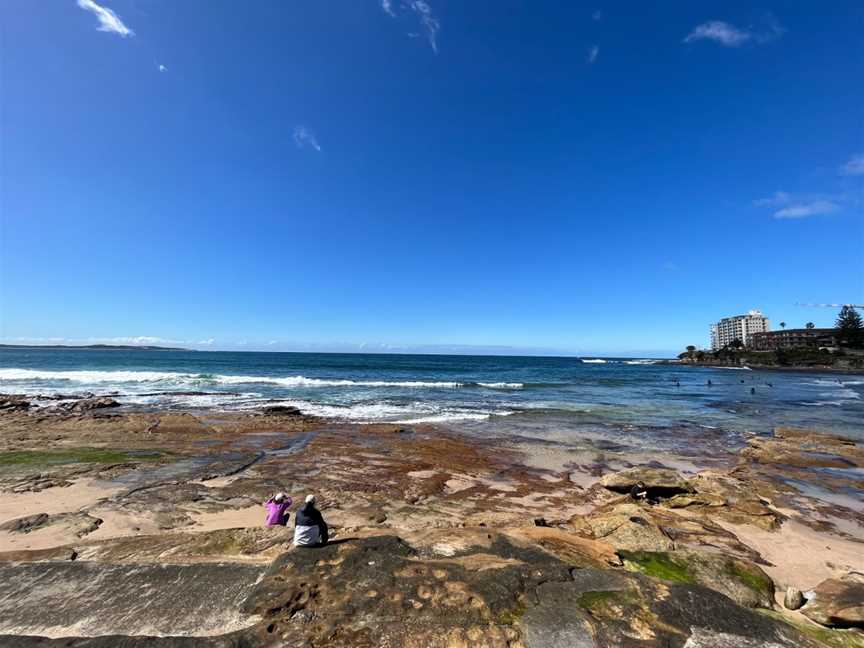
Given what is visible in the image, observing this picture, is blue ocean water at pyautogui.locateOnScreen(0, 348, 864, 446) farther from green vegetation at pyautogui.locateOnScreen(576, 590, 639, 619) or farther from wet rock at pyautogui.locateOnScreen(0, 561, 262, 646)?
wet rock at pyautogui.locateOnScreen(0, 561, 262, 646)

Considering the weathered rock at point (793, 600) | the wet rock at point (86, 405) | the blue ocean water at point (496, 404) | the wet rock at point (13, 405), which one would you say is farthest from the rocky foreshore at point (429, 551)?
the wet rock at point (13, 405)

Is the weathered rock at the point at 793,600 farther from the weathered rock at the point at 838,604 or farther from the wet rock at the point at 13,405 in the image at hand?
the wet rock at the point at 13,405

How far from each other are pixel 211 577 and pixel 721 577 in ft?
22.3

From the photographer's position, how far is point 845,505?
9.85 metres

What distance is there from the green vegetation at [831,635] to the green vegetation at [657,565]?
3.69 feet

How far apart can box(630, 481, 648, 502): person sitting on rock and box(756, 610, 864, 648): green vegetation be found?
219 inches

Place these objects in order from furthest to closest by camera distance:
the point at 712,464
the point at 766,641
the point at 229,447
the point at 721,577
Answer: the point at 229,447 → the point at 712,464 → the point at 721,577 → the point at 766,641

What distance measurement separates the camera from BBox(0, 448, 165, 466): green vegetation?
476 inches

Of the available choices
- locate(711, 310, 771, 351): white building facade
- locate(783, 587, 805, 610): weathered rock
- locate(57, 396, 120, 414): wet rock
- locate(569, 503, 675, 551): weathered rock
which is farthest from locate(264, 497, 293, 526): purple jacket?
→ locate(711, 310, 771, 351): white building facade

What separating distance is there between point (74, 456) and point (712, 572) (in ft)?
57.2

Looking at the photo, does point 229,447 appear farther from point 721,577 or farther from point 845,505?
point 845,505

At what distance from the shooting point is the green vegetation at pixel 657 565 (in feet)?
17.6

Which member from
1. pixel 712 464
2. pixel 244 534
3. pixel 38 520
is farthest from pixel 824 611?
pixel 38 520

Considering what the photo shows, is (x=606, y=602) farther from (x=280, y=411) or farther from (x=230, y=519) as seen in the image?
(x=280, y=411)
